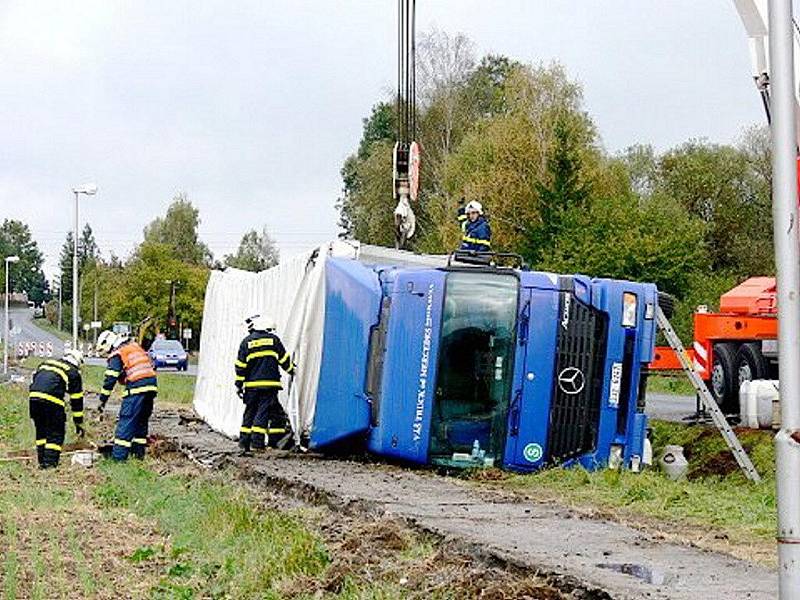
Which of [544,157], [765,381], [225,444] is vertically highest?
[544,157]

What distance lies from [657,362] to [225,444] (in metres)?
6.07

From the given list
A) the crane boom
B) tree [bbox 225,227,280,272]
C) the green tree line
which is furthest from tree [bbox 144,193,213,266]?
the crane boom

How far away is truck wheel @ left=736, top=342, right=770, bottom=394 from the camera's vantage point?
17219 mm

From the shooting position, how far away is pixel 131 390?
55.3ft

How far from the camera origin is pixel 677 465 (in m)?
14.9

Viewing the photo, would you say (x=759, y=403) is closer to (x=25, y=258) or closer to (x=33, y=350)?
(x=33, y=350)

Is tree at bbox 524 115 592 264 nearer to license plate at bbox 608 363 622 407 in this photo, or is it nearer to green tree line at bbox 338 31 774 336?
green tree line at bbox 338 31 774 336

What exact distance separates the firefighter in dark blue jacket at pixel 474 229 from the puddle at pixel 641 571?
8.59m

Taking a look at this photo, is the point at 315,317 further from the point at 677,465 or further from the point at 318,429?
the point at 677,465

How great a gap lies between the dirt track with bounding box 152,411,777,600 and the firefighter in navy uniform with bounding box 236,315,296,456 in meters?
0.47

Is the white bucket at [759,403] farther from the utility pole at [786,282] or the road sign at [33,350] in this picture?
the road sign at [33,350]

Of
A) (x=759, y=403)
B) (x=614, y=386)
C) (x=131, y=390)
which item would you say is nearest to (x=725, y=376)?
(x=759, y=403)

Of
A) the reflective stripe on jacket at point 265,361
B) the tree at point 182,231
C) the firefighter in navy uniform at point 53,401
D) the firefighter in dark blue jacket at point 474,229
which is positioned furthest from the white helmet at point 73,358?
the tree at point 182,231

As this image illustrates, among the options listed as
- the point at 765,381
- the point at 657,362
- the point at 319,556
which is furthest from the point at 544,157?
the point at 319,556
